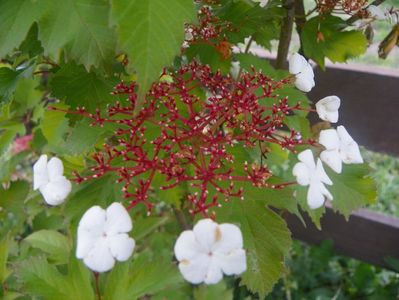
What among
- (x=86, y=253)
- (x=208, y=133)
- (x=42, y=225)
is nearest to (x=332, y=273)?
(x=42, y=225)

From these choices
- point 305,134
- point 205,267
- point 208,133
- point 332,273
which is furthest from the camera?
point 332,273

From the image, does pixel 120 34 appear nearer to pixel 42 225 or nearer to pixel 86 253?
pixel 86 253

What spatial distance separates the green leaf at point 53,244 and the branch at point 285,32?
48 cm

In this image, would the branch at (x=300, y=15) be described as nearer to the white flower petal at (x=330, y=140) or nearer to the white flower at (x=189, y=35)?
the white flower at (x=189, y=35)

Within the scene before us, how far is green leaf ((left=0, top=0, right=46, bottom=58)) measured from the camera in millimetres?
486


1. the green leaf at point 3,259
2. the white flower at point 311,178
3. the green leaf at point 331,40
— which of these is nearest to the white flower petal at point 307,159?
the white flower at point 311,178

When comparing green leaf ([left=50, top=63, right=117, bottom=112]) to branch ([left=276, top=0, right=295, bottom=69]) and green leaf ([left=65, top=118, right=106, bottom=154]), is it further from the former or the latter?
branch ([left=276, top=0, right=295, bottom=69])

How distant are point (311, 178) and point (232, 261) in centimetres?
12

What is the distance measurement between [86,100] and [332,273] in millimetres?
1184

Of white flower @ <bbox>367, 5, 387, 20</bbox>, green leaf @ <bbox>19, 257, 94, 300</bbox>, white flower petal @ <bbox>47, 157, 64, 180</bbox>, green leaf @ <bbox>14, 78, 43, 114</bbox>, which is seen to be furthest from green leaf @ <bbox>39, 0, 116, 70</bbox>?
green leaf @ <bbox>14, 78, 43, 114</bbox>

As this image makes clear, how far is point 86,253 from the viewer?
427mm

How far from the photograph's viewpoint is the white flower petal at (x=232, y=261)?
0.41m

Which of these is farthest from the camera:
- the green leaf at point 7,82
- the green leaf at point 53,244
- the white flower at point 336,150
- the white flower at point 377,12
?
the green leaf at point 53,244

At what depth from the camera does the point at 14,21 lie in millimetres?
492
